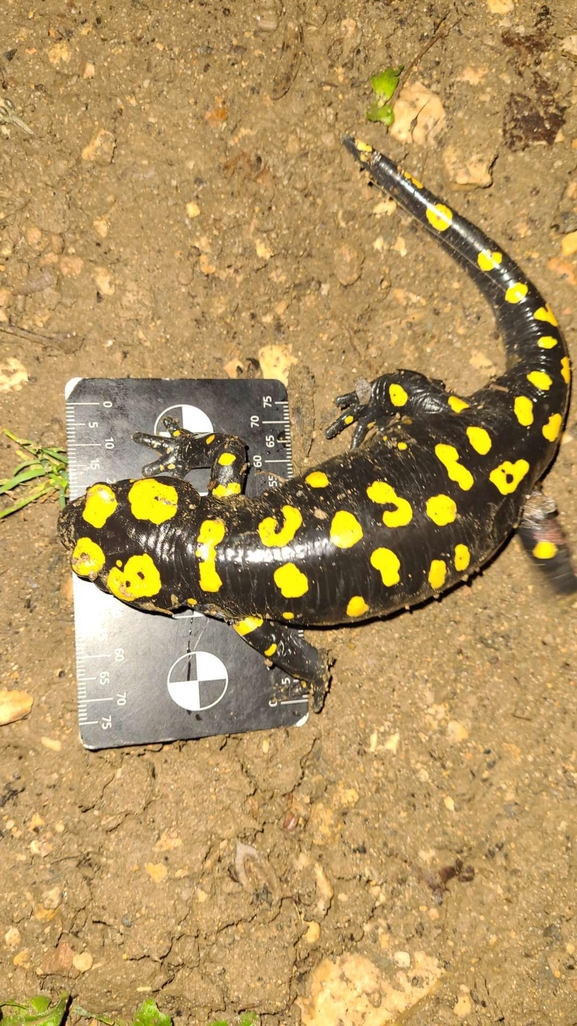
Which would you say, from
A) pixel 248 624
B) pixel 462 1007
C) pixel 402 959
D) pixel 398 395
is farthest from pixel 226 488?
pixel 462 1007

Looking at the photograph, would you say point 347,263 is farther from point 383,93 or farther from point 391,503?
point 391,503

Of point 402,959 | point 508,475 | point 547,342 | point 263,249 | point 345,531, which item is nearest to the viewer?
point 345,531

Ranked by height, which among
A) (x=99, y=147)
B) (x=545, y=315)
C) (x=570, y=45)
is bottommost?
(x=545, y=315)

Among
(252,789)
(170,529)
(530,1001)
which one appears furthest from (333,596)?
(530,1001)

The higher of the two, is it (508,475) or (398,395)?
(398,395)

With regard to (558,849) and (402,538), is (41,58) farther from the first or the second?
(558,849)

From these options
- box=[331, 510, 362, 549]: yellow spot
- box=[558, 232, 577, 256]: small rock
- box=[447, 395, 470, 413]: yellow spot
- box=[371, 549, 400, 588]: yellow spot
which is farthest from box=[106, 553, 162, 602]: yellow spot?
box=[558, 232, 577, 256]: small rock

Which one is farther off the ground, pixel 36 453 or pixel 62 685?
pixel 36 453
